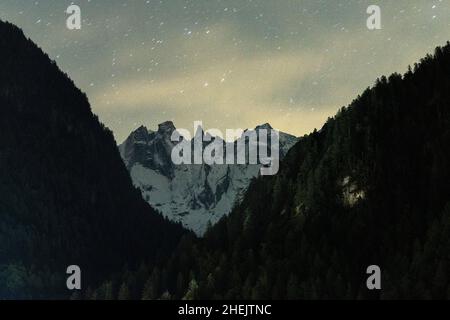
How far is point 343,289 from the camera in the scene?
189 metres

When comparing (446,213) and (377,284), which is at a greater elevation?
(446,213)

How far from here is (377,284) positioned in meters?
183
